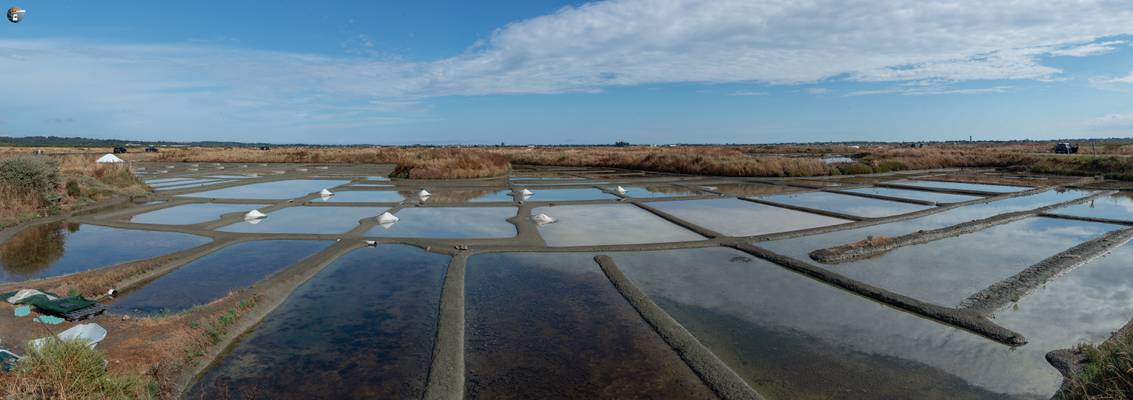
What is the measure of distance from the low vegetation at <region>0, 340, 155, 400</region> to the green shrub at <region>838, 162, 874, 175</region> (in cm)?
3758

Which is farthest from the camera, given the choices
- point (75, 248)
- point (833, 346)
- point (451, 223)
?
point (451, 223)

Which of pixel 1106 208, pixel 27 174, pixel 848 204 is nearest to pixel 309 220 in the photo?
pixel 27 174

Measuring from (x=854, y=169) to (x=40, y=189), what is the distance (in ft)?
134

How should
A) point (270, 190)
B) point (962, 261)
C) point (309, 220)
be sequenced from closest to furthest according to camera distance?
point (962, 261) → point (309, 220) → point (270, 190)

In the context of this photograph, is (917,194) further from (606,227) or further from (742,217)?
(606,227)

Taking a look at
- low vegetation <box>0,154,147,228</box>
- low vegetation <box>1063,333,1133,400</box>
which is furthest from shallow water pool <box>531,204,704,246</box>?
low vegetation <box>0,154,147,228</box>

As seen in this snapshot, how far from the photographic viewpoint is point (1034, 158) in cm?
3788

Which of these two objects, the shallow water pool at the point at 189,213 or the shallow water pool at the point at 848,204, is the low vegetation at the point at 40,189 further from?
the shallow water pool at the point at 848,204

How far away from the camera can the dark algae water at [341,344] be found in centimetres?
511

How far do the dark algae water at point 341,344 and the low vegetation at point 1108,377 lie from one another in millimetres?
5678

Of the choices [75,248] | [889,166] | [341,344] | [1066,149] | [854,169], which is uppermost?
[1066,149]

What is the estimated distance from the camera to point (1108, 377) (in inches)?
166

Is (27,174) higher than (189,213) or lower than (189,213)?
higher

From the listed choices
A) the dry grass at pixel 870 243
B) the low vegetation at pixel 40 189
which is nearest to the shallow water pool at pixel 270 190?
the low vegetation at pixel 40 189
